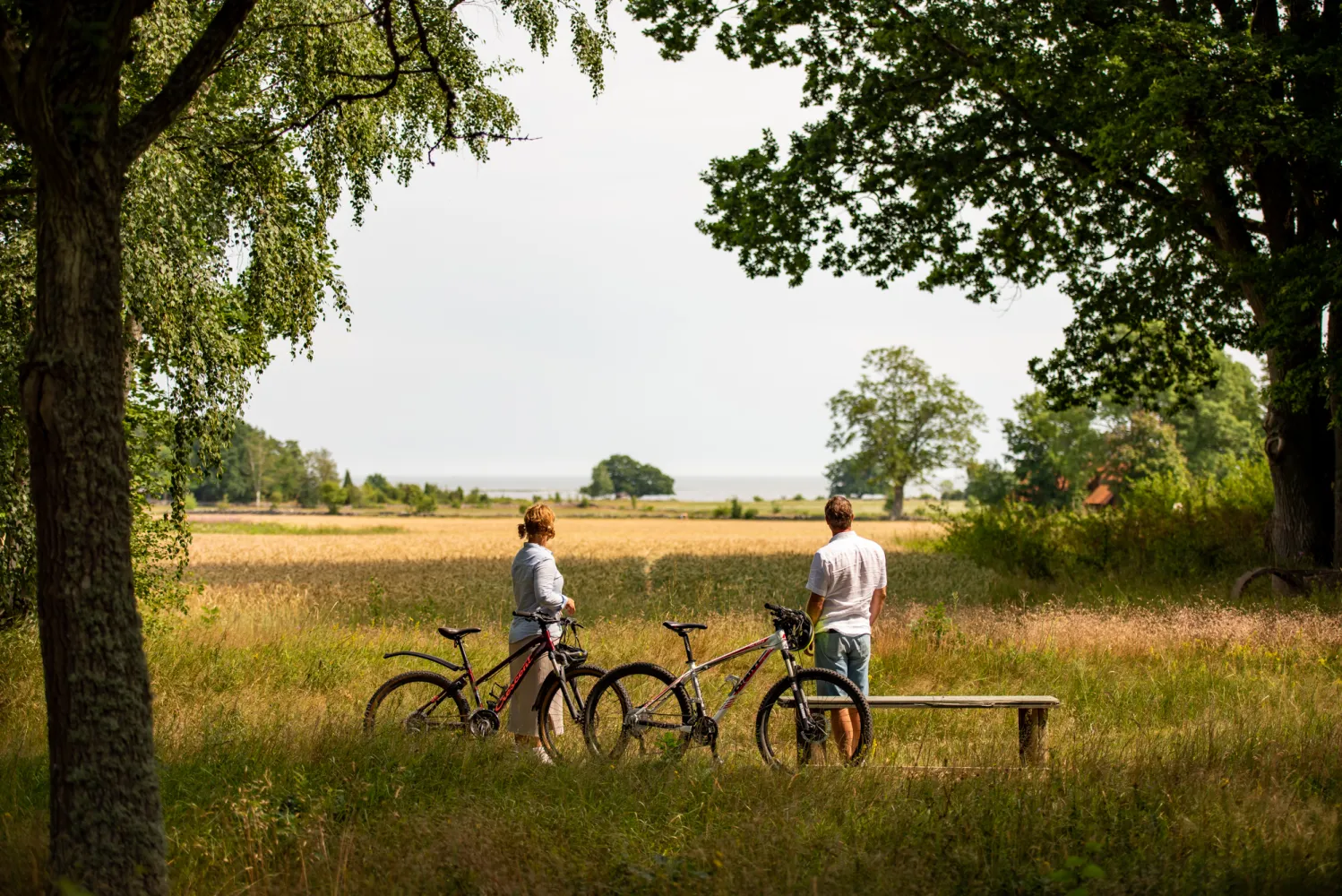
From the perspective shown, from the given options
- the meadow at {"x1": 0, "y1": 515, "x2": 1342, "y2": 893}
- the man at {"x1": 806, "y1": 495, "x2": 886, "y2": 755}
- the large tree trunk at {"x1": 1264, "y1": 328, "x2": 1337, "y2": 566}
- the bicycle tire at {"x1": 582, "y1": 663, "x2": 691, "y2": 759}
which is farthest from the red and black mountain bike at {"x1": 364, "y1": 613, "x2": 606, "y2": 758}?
the large tree trunk at {"x1": 1264, "y1": 328, "x2": 1337, "y2": 566}

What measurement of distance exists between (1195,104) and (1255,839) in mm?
13822

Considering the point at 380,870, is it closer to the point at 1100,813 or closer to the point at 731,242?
the point at 1100,813

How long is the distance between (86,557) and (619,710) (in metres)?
3.76

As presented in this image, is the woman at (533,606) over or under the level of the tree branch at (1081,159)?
under

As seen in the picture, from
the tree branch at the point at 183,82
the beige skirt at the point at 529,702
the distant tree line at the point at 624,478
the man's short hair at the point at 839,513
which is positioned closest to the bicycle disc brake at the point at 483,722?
the beige skirt at the point at 529,702

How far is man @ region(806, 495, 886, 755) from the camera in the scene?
25.0 feet

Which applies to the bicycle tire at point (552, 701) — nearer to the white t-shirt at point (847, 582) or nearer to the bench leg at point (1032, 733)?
the white t-shirt at point (847, 582)

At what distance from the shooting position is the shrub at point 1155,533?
21.0m

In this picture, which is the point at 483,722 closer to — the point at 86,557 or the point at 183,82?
the point at 86,557

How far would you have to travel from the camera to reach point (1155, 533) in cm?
2242

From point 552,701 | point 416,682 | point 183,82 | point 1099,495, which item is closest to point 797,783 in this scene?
point 552,701

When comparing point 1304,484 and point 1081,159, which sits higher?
point 1081,159

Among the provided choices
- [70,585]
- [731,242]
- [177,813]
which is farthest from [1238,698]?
[731,242]

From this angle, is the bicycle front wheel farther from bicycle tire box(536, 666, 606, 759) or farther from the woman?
the woman
